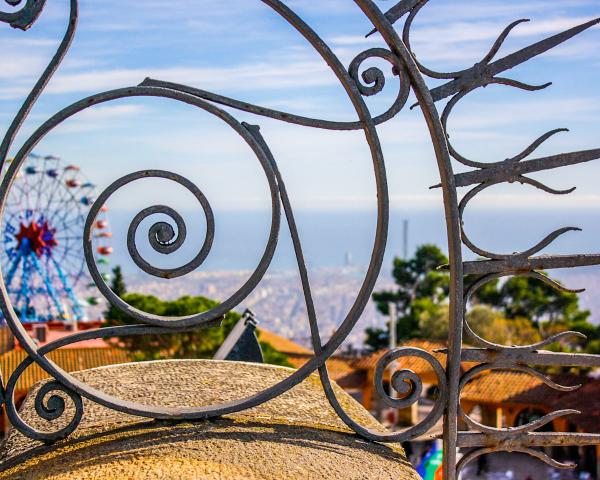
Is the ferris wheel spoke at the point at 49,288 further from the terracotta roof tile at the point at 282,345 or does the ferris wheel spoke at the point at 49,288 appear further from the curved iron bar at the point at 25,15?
the curved iron bar at the point at 25,15

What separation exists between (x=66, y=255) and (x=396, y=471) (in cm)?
3133

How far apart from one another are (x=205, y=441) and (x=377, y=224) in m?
1.20

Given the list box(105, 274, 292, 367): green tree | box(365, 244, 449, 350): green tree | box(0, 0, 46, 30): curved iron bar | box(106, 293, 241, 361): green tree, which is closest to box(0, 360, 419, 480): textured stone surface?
box(0, 0, 46, 30): curved iron bar

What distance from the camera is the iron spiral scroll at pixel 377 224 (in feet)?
15.3

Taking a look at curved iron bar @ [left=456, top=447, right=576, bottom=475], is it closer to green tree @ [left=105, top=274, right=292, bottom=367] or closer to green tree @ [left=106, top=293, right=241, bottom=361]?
green tree @ [left=105, top=274, right=292, bottom=367]

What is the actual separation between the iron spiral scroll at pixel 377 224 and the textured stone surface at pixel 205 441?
12 cm

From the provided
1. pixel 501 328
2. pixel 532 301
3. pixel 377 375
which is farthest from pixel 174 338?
pixel 377 375

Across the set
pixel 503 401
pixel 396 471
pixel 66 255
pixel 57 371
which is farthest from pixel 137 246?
pixel 66 255

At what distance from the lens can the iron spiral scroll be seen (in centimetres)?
465

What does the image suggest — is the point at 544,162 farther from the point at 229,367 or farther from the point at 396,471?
the point at 229,367

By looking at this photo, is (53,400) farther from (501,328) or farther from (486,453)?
(501,328)

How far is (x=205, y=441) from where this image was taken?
454 centimetres

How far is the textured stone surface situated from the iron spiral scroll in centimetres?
12

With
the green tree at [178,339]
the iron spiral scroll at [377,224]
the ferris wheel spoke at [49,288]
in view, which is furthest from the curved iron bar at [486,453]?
the ferris wheel spoke at [49,288]
